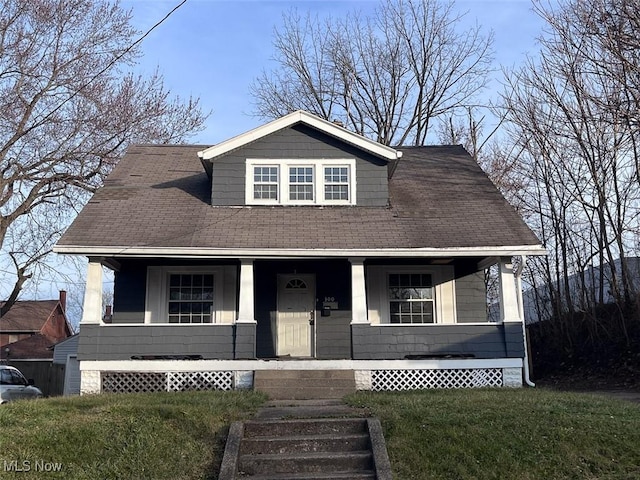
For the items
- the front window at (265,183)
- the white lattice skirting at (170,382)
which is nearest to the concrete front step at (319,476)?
the white lattice skirting at (170,382)

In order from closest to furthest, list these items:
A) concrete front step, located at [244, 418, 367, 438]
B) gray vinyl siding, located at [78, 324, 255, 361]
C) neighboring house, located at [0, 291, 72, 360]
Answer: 1. concrete front step, located at [244, 418, 367, 438]
2. gray vinyl siding, located at [78, 324, 255, 361]
3. neighboring house, located at [0, 291, 72, 360]

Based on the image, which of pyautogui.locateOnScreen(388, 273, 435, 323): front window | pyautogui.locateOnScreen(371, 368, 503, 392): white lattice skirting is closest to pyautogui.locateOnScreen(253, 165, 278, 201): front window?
pyautogui.locateOnScreen(388, 273, 435, 323): front window

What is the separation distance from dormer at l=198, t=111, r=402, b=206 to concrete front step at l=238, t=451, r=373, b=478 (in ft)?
28.1

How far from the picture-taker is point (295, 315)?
50.0 ft

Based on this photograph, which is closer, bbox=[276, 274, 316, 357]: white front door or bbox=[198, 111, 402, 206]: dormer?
bbox=[276, 274, 316, 357]: white front door

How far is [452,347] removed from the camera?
44.5 feet

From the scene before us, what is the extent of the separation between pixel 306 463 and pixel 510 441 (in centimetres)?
246

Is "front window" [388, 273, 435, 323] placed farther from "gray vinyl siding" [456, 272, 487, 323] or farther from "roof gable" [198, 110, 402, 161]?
"roof gable" [198, 110, 402, 161]

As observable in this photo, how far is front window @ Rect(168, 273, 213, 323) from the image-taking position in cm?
1501

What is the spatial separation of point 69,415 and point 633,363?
1362 cm

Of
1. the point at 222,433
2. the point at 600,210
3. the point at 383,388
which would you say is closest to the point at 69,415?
the point at 222,433

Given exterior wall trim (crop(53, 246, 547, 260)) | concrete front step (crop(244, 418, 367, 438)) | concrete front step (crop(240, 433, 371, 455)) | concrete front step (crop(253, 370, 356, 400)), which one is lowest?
concrete front step (crop(240, 433, 371, 455))

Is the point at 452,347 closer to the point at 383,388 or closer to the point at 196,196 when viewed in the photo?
the point at 383,388

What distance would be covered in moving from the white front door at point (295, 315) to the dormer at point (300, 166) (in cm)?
189
